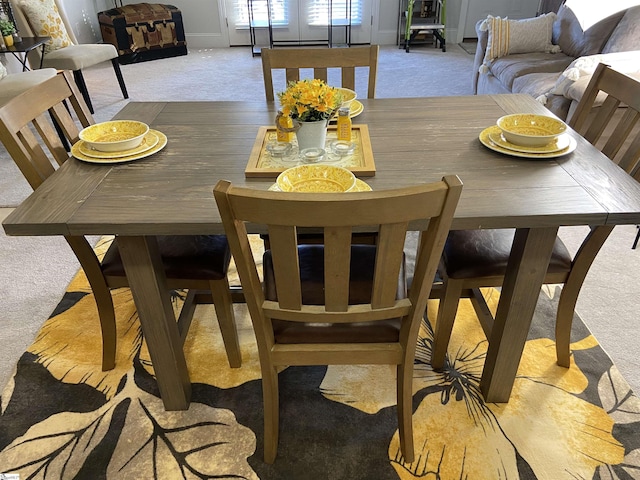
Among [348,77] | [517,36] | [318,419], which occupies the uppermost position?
[348,77]

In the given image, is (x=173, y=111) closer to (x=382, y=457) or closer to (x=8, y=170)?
(x=382, y=457)

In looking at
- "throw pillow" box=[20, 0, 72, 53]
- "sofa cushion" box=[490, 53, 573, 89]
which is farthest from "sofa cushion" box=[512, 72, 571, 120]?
"throw pillow" box=[20, 0, 72, 53]

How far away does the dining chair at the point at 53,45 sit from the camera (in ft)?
12.3

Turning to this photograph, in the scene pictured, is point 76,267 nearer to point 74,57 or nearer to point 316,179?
point 316,179

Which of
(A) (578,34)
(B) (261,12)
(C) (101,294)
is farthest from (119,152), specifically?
(B) (261,12)

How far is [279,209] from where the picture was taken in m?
0.80

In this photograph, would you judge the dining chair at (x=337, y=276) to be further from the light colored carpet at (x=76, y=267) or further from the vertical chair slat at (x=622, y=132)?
the light colored carpet at (x=76, y=267)

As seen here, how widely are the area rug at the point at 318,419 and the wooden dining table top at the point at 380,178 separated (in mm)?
725

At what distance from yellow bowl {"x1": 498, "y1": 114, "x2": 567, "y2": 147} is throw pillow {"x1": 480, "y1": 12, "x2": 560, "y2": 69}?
2.52m

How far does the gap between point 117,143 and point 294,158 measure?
513 millimetres

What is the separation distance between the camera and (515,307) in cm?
130

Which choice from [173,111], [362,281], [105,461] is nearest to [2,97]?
[173,111]

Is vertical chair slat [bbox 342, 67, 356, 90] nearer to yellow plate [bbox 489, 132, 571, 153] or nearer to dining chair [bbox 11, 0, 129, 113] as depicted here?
yellow plate [bbox 489, 132, 571, 153]

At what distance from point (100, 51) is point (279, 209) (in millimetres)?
3929
